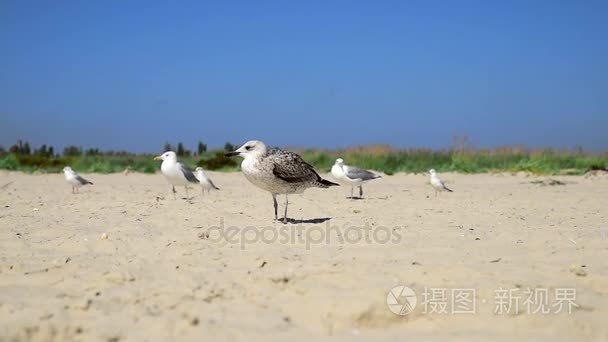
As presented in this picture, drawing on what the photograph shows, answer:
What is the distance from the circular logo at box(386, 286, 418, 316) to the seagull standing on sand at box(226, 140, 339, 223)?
10.6 ft

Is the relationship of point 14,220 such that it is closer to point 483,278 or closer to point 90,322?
point 90,322

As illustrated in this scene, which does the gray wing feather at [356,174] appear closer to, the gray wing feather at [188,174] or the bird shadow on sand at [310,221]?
the gray wing feather at [188,174]

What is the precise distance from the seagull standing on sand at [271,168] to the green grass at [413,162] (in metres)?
11.8

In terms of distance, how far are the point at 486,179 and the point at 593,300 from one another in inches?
532

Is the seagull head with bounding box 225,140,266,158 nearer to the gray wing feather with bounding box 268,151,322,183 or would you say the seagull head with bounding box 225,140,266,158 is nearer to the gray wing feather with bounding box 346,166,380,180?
the gray wing feather with bounding box 268,151,322,183

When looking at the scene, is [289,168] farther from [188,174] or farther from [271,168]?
[188,174]

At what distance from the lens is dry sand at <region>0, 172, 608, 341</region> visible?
3.60 metres

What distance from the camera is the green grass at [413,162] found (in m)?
19.4

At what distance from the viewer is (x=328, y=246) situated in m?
5.57

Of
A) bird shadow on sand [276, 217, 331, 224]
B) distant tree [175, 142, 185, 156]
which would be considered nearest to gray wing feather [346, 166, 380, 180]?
bird shadow on sand [276, 217, 331, 224]

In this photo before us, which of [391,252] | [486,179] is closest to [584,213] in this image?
[391,252]

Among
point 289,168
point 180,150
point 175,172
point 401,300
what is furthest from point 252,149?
point 180,150

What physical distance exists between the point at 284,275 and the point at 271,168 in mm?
3007

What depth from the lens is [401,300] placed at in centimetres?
392
